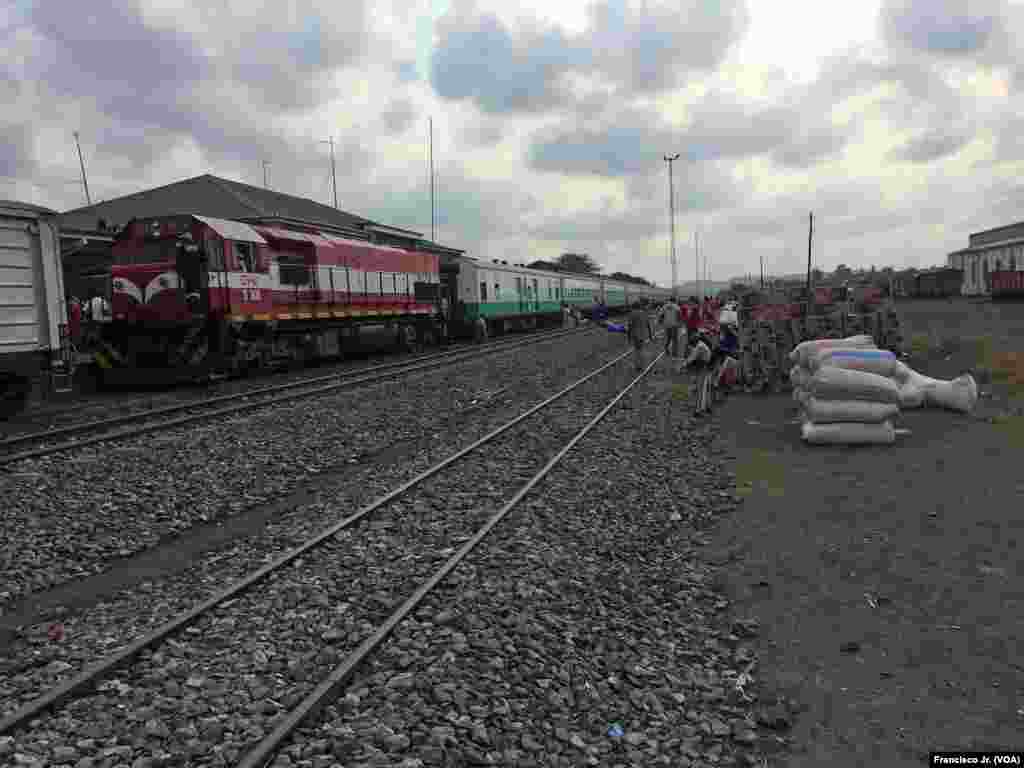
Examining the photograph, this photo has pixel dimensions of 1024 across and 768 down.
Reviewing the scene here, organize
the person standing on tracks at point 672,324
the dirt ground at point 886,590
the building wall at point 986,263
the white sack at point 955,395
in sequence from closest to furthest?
the dirt ground at point 886,590 → the white sack at point 955,395 → the person standing on tracks at point 672,324 → the building wall at point 986,263

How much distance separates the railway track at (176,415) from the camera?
30.3 ft

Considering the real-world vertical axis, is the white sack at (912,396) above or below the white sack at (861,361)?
below

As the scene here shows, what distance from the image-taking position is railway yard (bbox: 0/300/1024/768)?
3.63 m

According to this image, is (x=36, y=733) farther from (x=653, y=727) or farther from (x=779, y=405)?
(x=779, y=405)

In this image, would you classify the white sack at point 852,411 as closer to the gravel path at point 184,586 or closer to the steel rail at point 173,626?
the gravel path at point 184,586

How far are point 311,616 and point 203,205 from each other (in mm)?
32813

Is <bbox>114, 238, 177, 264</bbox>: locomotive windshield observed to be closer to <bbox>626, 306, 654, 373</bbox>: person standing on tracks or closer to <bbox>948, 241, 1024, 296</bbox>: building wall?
<bbox>626, 306, 654, 373</bbox>: person standing on tracks

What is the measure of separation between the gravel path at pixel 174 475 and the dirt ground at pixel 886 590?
4.98 metres

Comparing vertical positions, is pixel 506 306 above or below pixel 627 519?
above

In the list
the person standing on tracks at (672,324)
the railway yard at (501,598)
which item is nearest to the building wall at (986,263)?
the person standing on tracks at (672,324)

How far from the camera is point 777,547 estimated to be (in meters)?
6.48

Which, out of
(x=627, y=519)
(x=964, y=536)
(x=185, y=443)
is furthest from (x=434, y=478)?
(x=964, y=536)

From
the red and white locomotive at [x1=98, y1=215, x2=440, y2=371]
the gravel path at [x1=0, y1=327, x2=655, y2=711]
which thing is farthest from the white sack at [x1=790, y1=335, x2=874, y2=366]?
the red and white locomotive at [x1=98, y1=215, x2=440, y2=371]

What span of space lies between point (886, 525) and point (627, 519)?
2345 mm
